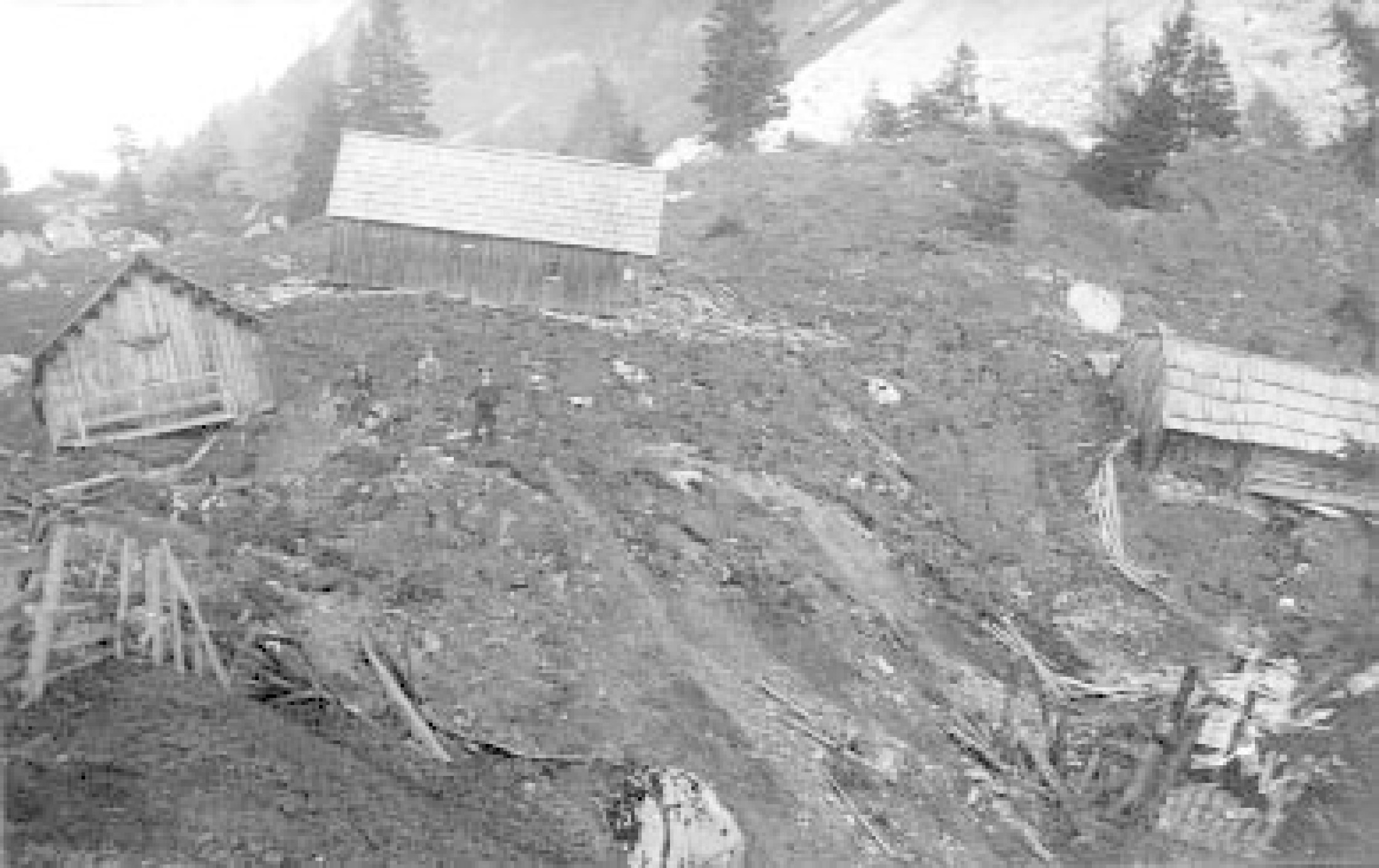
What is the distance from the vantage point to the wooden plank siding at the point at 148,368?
1984 centimetres

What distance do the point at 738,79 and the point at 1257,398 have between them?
28.9 m

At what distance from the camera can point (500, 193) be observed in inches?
1118

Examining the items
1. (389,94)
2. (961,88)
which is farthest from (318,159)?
(961,88)

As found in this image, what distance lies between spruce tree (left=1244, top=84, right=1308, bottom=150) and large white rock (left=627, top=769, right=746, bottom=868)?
137 ft

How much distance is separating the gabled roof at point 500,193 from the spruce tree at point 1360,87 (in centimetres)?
2849

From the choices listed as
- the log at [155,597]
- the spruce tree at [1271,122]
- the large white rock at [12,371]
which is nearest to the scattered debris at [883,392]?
the log at [155,597]

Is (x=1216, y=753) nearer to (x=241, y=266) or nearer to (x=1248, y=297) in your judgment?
(x=1248, y=297)

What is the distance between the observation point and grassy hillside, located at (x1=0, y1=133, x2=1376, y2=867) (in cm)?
1348

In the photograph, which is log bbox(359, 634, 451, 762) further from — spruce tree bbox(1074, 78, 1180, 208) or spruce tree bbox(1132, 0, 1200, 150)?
spruce tree bbox(1132, 0, 1200, 150)

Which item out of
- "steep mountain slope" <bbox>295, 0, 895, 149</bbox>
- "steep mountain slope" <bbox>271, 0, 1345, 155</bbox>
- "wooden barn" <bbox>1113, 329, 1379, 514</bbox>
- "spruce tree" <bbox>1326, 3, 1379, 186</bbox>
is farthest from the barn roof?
"steep mountain slope" <bbox>295, 0, 895, 149</bbox>

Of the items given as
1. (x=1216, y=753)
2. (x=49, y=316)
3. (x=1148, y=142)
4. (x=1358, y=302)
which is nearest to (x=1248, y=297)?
(x=1358, y=302)

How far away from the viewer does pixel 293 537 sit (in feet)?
54.5

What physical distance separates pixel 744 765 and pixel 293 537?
7260 mm

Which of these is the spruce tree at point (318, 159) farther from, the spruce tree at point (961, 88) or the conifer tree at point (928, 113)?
the spruce tree at point (961, 88)
